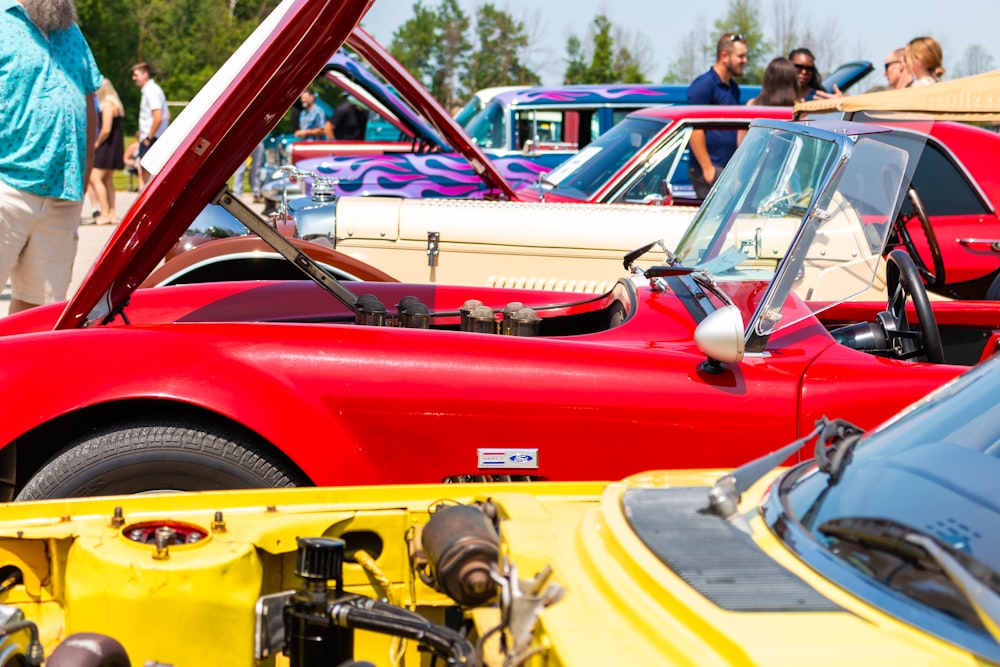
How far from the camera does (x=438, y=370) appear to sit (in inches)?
124

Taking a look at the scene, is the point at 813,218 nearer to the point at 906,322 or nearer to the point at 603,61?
the point at 906,322


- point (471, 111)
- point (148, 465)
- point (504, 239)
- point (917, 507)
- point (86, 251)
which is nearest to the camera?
point (917, 507)

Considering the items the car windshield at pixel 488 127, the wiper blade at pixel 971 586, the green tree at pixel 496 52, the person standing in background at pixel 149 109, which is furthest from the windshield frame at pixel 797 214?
the green tree at pixel 496 52

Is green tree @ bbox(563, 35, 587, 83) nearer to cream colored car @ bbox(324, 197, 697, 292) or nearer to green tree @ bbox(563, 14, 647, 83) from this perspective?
green tree @ bbox(563, 14, 647, 83)

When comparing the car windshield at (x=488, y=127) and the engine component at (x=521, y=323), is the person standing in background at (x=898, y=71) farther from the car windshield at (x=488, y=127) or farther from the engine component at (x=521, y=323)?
the engine component at (x=521, y=323)

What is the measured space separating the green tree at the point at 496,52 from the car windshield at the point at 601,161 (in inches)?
1573

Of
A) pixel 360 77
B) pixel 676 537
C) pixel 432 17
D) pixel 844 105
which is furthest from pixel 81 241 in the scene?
pixel 432 17

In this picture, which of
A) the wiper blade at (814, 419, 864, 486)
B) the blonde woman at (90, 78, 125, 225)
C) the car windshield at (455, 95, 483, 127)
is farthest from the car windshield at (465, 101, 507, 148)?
the wiper blade at (814, 419, 864, 486)

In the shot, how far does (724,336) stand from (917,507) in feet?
3.86

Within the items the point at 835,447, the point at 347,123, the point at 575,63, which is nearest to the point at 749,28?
the point at 575,63

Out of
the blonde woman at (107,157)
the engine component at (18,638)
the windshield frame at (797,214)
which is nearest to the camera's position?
the engine component at (18,638)

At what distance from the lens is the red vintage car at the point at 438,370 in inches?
121

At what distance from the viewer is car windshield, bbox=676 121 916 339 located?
3.42 metres

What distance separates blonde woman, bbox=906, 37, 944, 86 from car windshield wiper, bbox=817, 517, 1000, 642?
6.82 metres
